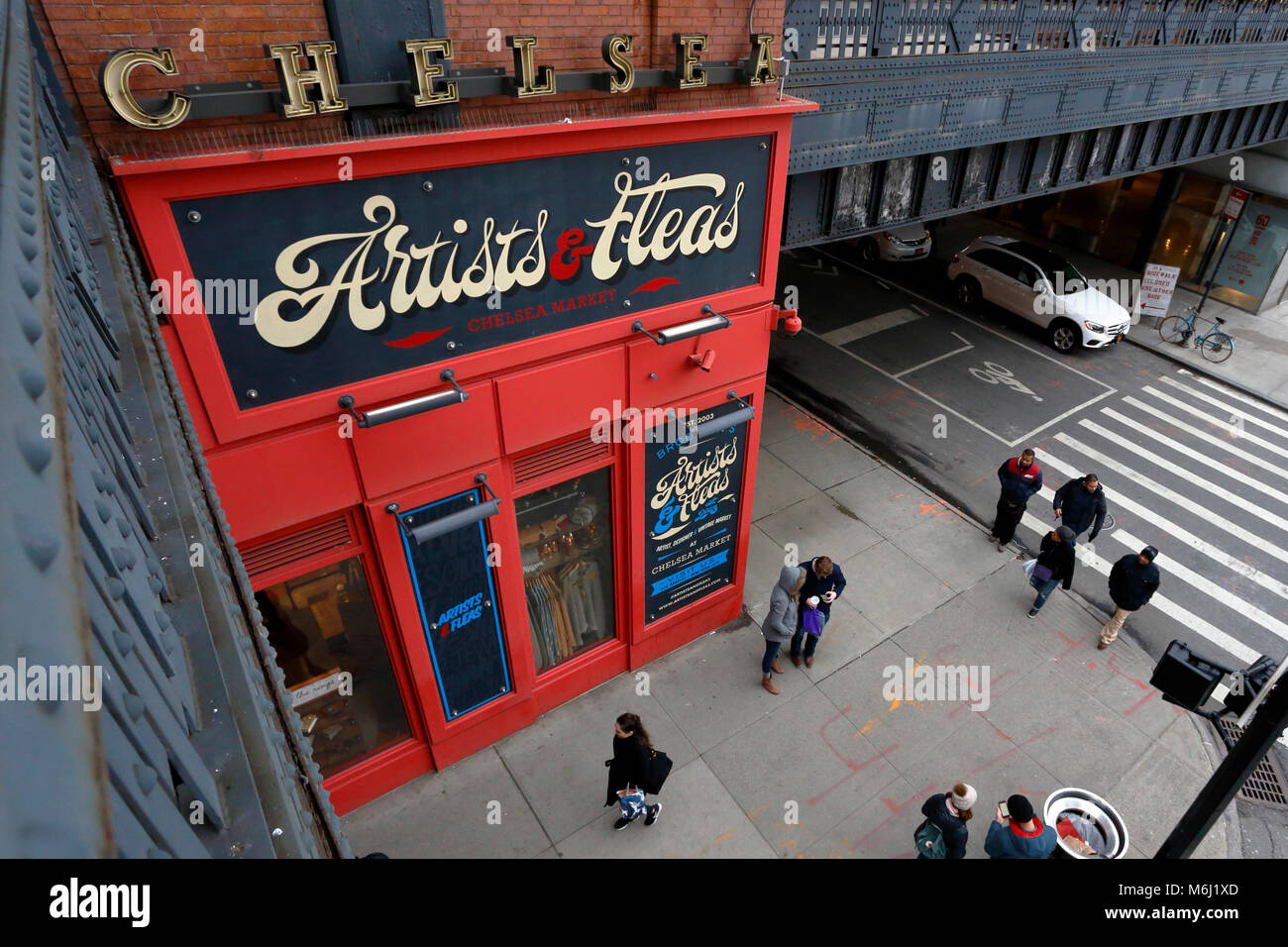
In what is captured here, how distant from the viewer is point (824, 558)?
863cm

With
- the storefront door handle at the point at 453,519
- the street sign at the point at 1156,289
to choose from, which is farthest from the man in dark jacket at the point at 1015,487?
the street sign at the point at 1156,289

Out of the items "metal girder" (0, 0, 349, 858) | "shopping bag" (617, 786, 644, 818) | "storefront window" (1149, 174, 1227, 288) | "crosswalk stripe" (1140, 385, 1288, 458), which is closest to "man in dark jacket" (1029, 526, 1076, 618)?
"shopping bag" (617, 786, 644, 818)

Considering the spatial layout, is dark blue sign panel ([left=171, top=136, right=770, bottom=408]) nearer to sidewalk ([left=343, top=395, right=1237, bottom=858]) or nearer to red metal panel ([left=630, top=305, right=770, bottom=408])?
red metal panel ([left=630, top=305, right=770, bottom=408])

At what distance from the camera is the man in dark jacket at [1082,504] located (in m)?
10.3

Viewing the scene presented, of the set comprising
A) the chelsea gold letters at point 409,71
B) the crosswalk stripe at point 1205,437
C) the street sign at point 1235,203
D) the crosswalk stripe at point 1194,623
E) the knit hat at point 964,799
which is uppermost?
the chelsea gold letters at point 409,71

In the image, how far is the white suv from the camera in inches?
695

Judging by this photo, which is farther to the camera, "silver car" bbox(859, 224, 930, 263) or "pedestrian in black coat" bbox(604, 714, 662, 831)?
"silver car" bbox(859, 224, 930, 263)

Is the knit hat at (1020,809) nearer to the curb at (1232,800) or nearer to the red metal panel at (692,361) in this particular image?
the curb at (1232,800)

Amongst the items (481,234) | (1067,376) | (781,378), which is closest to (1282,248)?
(1067,376)

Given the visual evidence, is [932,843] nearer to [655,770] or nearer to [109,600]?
[655,770]

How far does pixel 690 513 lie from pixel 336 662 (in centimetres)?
411

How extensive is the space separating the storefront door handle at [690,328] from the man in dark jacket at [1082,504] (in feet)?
19.6

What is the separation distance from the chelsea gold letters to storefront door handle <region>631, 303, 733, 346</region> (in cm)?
201
